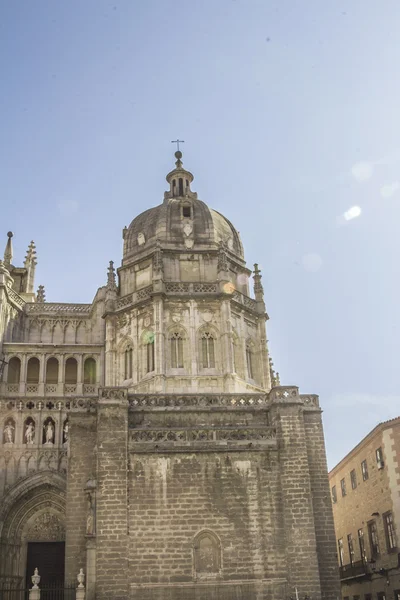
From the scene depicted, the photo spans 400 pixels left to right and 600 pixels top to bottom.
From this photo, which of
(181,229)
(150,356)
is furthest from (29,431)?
→ (181,229)

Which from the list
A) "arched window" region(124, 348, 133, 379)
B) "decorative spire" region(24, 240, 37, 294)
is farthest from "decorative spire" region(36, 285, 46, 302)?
"arched window" region(124, 348, 133, 379)

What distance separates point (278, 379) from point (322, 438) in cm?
1613

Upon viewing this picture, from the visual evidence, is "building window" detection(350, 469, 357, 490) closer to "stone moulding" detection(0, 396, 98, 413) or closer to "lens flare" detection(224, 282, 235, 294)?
"lens flare" detection(224, 282, 235, 294)

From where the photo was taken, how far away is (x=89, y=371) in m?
38.9

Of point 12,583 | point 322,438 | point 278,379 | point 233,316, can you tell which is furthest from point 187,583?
point 278,379

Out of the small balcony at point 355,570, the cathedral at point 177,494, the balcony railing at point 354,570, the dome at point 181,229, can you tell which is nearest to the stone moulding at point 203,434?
the cathedral at point 177,494

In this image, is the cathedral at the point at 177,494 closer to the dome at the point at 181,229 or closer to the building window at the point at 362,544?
the dome at the point at 181,229

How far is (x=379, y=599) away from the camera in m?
31.9

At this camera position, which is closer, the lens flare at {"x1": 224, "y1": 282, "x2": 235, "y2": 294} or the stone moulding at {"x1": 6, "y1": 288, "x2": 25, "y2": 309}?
the lens flare at {"x1": 224, "y1": 282, "x2": 235, "y2": 294}

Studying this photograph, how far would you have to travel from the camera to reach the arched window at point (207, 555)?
73.4 ft

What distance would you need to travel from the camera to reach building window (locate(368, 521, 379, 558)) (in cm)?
3241

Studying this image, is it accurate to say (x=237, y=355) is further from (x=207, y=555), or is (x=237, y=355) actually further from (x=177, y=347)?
(x=207, y=555)

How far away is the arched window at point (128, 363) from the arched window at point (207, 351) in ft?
12.6

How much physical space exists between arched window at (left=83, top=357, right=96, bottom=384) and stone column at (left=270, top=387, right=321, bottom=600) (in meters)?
16.0
